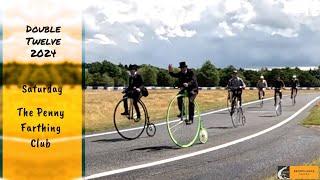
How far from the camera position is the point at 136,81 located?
14.1 m

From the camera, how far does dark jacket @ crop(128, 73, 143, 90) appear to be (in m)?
14.1

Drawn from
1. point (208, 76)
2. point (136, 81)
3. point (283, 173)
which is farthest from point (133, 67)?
point (208, 76)

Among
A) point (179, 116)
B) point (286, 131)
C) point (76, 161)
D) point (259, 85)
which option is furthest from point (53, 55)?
point (259, 85)

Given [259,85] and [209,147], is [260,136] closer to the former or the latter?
[209,147]

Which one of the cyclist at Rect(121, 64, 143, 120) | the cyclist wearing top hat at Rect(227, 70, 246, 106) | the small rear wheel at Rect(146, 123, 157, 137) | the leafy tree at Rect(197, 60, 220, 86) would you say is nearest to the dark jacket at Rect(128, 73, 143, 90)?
the cyclist at Rect(121, 64, 143, 120)

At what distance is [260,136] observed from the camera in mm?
15641

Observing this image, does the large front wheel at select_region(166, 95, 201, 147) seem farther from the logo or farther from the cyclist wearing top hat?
the cyclist wearing top hat

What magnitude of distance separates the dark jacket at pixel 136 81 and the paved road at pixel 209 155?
149 cm

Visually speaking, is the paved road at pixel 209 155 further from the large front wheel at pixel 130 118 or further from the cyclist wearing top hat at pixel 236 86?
the cyclist wearing top hat at pixel 236 86

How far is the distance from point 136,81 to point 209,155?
11.4 feet

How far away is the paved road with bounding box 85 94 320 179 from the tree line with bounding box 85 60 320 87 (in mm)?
123855

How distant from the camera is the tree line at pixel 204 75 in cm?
14702

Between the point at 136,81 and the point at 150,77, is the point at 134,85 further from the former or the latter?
the point at 150,77

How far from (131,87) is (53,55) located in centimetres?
381
